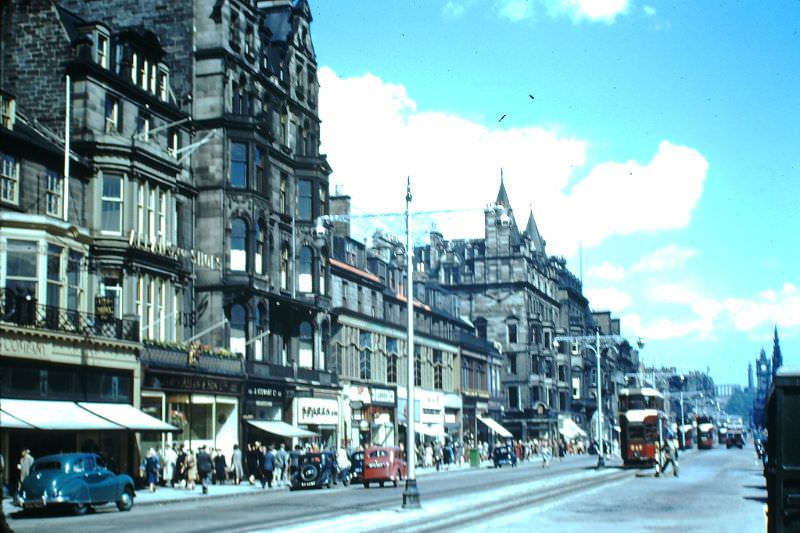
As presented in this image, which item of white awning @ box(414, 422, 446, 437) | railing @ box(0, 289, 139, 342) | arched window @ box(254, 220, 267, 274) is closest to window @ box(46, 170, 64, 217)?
railing @ box(0, 289, 139, 342)

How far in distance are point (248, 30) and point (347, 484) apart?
78.8ft

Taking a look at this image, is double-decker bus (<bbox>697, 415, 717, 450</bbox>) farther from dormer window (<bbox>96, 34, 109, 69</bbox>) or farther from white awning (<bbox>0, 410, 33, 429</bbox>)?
white awning (<bbox>0, 410, 33, 429</bbox>)

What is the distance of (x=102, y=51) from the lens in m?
42.9

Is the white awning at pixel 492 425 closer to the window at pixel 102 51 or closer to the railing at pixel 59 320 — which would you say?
the railing at pixel 59 320

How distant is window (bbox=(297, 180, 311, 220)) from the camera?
60.0 metres

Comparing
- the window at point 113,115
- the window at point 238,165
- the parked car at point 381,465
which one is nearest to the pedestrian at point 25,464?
the window at point 113,115

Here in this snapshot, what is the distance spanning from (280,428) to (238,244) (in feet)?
31.8

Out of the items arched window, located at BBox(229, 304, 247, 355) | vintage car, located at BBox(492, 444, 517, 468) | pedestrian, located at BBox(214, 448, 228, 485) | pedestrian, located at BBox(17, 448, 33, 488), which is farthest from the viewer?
vintage car, located at BBox(492, 444, 517, 468)

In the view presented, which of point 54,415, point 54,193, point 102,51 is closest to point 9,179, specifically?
point 54,193

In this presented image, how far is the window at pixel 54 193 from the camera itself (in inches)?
1533

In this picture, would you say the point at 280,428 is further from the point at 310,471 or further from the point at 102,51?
the point at 102,51

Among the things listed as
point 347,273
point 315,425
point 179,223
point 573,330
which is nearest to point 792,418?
point 179,223

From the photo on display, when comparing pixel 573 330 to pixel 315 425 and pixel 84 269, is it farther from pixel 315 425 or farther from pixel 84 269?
pixel 84 269

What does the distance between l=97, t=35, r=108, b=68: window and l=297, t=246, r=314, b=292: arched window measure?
62.2ft
